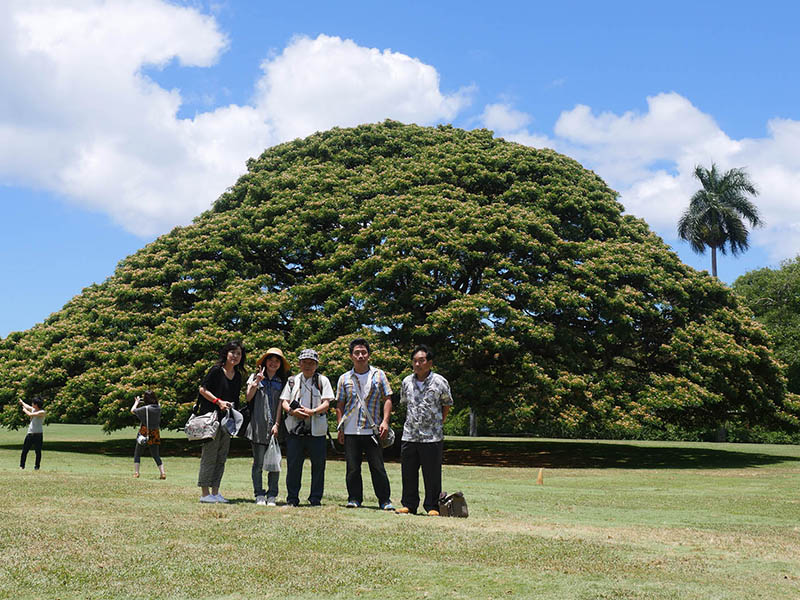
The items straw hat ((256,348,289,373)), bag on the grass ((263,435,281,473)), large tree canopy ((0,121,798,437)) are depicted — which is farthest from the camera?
large tree canopy ((0,121,798,437))

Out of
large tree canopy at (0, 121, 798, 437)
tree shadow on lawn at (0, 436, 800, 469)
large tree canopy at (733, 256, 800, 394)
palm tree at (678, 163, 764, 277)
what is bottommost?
tree shadow on lawn at (0, 436, 800, 469)

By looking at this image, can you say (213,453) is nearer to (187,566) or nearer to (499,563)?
(187,566)

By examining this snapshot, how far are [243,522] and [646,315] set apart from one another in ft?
62.8

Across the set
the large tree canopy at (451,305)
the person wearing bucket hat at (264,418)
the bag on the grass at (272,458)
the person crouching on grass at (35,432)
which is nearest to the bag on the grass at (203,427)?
the person wearing bucket hat at (264,418)

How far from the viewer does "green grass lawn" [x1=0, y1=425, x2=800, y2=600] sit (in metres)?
5.52

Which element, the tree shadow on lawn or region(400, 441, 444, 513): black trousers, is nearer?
region(400, 441, 444, 513): black trousers

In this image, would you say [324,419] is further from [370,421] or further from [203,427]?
[203,427]

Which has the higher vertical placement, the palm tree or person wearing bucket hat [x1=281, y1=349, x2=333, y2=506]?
the palm tree

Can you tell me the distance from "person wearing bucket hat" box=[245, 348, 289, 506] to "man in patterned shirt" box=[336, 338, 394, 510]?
857mm

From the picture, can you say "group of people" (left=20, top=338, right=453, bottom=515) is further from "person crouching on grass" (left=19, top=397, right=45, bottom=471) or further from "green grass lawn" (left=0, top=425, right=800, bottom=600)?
"person crouching on grass" (left=19, top=397, right=45, bottom=471)

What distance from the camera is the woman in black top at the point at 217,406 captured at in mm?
9602

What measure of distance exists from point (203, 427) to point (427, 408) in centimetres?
293

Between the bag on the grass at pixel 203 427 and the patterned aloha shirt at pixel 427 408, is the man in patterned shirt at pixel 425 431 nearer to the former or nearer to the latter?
the patterned aloha shirt at pixel 427 408

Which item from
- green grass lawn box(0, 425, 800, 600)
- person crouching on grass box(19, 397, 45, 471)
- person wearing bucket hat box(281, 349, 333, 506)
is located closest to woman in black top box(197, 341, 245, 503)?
green grass lawn box(0, 425, 800, 600)
